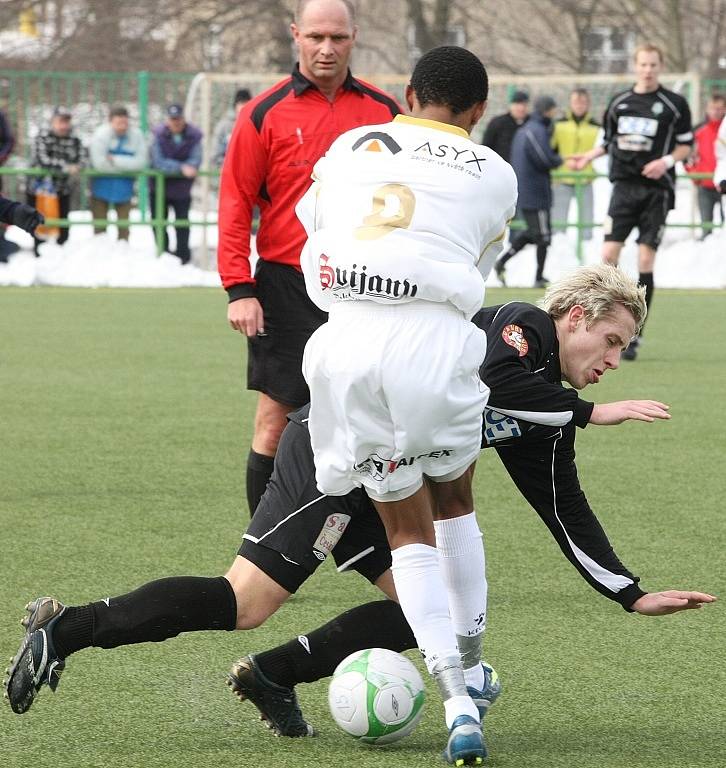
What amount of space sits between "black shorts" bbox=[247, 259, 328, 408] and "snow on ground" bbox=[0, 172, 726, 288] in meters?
12.9

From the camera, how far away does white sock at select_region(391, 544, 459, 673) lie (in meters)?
3.45

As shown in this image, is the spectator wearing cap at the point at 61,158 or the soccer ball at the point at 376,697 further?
the spectator wearing cap at the point at 61,158

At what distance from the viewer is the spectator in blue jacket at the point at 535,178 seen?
17094mm

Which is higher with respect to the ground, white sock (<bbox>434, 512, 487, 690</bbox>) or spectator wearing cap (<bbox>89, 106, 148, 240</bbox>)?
white sock (<bbox>434, 512, 487, 690</bbox>)

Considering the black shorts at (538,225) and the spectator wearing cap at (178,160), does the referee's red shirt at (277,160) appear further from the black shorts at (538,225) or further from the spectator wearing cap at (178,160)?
the spectator wearing cap at (178,160)

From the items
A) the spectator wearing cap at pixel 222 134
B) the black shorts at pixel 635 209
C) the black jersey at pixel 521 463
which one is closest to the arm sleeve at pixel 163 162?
the spectator wearing cap at pixel 222 134

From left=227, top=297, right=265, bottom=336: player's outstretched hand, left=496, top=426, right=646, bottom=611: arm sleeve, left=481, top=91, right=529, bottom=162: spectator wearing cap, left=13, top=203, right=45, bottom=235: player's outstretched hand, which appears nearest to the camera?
left=496, top=426, right=646, bottom=611: arm sleeve

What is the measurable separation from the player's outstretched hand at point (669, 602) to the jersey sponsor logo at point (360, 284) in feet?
3.35

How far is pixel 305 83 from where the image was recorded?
526 centimetres

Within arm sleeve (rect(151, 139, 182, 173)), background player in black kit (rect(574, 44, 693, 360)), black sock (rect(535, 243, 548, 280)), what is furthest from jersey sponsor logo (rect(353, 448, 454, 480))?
arm sleeve (rect(151, 139, 182, 173))

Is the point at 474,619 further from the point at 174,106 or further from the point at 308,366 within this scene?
the point at 174,106

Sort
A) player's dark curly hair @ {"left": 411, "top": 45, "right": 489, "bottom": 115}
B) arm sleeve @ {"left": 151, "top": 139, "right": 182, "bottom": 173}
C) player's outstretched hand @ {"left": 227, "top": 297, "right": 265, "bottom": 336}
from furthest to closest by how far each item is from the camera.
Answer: arm sleeve @ {"left": 151, "top": 139, "right": 182, "bottom": 173} → player's outstretched hand @ {"left": 227, "top": 297, "right": 265, "bottom": 336} → player's dark curly hair @ {"left": 411, "top": 45, "right": 489, "bottom": 115}

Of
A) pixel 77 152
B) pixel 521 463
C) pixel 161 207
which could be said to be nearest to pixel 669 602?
pixel 521 463

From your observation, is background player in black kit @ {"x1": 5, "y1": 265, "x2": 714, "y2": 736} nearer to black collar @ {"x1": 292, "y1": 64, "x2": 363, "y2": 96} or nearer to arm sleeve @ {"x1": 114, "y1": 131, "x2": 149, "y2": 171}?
black collar @ {"x1": 292, "y1": 64, "x2": 363, "y2": 96}
